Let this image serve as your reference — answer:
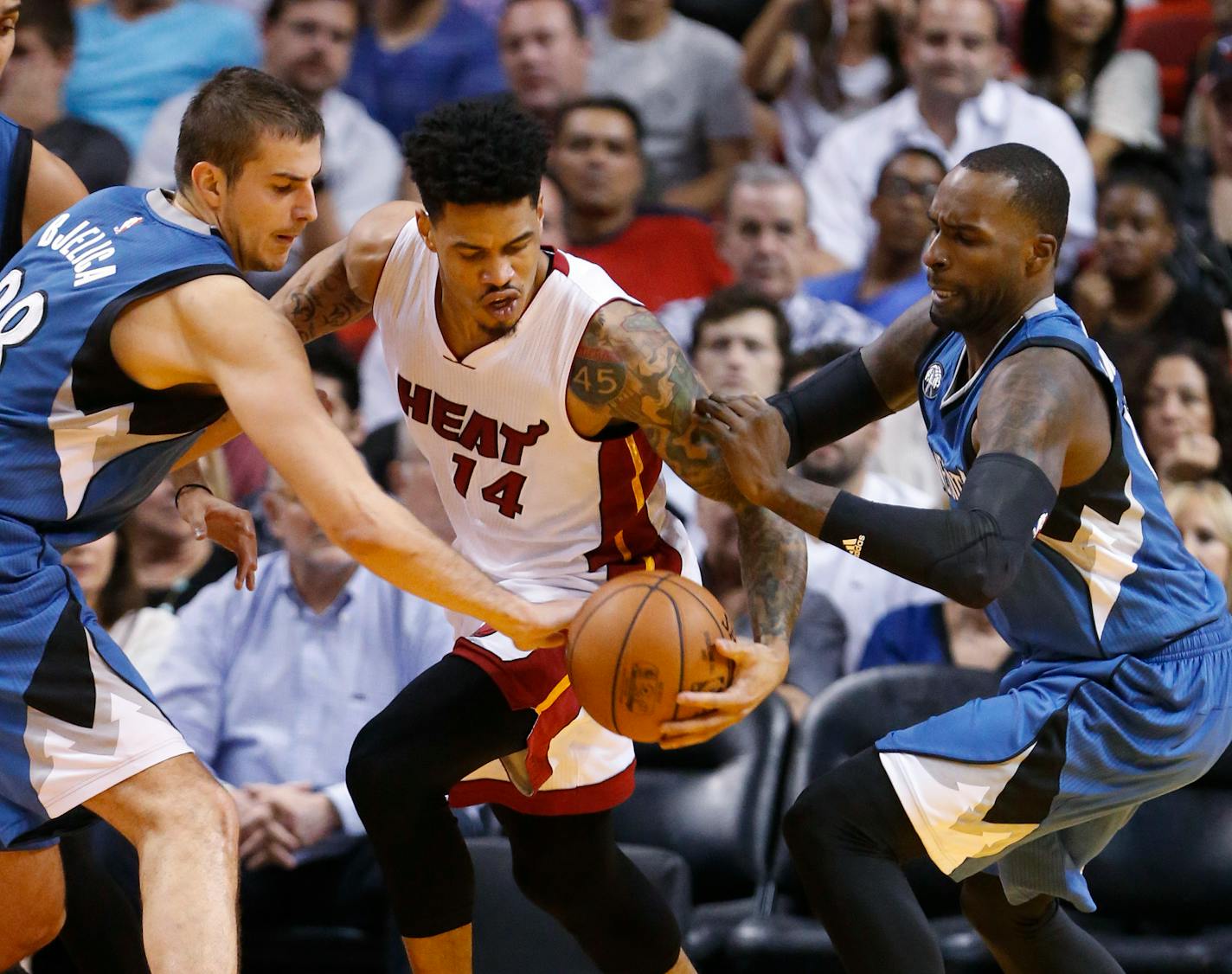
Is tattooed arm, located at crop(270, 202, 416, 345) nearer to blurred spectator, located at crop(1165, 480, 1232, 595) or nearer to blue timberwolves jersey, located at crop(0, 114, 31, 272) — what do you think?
blue timberwolves jersey, located at crop(0, 114, 31, 272)

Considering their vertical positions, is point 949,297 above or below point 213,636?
above

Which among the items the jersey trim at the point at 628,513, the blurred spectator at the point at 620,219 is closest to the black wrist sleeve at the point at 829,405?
the jersey trim at the point at 628,513

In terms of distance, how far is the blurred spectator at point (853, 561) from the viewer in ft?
20.9

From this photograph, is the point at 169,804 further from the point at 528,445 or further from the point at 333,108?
the point at 333,108

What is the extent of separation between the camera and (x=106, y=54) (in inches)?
346

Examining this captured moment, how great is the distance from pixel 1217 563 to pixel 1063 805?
2.44 m

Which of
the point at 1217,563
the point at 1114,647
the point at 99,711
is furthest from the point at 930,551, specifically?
the point at 1217,563

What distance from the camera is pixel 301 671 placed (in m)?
5.83

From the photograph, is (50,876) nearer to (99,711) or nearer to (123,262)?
(99,711)

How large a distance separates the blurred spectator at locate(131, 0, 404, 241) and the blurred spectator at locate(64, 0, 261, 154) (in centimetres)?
27

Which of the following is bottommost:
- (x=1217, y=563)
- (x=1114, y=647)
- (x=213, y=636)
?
(x=213, y=636)

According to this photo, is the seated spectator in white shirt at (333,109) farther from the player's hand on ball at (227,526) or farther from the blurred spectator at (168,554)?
the player's hand on ball at (227,526)

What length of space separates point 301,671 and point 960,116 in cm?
434

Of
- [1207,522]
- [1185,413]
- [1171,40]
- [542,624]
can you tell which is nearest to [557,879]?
[542,624]
